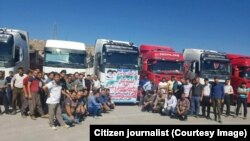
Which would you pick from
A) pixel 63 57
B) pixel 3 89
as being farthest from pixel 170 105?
pixel 3 89

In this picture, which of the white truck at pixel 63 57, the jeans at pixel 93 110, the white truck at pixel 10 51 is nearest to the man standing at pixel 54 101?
the jeans at pixel 93 110

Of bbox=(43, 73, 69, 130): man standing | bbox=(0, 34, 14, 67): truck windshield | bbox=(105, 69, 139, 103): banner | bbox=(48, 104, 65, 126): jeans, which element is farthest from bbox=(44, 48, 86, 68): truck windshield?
bbox=(48, 104, 65, 126): jeans

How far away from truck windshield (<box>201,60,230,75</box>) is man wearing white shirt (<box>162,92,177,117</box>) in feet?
20.9

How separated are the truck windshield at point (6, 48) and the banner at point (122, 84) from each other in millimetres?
5007

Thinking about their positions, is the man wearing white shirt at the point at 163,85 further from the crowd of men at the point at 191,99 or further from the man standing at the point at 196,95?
the man standing at the point at 196,95

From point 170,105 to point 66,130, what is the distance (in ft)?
19.5

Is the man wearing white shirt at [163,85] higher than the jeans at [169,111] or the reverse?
higher

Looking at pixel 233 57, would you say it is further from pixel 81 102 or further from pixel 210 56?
pixel 81 102

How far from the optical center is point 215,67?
72.1 ft

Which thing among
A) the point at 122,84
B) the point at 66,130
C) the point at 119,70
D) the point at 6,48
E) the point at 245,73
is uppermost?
the point at 6,48

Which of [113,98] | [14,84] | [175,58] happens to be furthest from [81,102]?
[175,58]

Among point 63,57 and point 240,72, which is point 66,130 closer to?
point 63,57

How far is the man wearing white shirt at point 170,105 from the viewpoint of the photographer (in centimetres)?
1589

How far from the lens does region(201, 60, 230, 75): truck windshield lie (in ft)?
71.6
